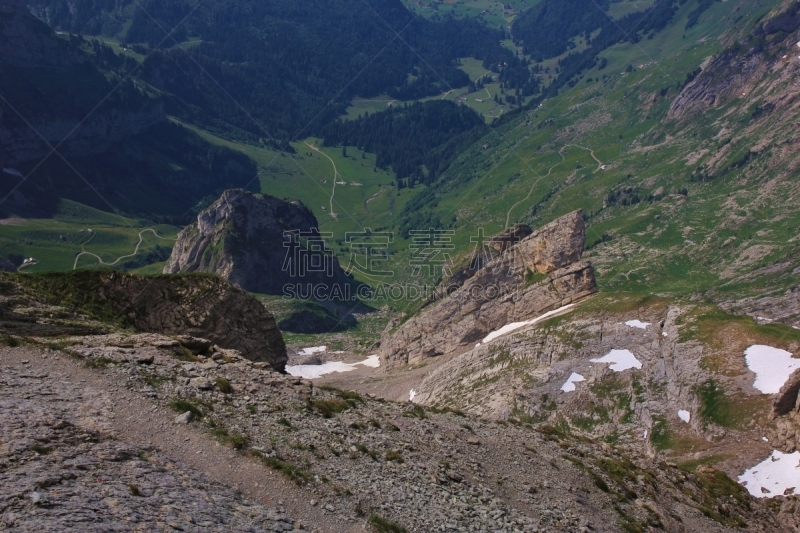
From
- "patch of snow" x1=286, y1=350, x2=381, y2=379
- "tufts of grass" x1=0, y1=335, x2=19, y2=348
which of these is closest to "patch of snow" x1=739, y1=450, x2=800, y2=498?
"tufts of grass" x1=0, y1=335, x2=19, y2=348

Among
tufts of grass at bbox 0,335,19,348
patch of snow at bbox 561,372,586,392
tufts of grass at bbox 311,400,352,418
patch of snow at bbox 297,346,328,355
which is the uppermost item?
patch of snow at bbox 297,346,328,355

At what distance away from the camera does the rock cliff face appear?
4341 inches

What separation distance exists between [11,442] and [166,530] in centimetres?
757

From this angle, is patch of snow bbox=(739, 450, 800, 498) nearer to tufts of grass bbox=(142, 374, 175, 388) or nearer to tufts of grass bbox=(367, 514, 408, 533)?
tufts of grass bbox=(367, 514, 408, 533)

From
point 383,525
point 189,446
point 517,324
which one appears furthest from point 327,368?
point 383,525

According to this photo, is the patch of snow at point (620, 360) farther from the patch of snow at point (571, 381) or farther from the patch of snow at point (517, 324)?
the patch of snow at point (517, 324)

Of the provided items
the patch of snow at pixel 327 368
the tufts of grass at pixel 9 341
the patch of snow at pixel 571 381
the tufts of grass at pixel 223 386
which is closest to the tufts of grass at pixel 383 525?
the tufts of grass at pixel 223 386

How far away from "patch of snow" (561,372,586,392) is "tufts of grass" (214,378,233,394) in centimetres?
5133

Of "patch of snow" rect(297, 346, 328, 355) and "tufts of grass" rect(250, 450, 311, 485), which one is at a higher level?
"patch of snow" rect(297, 346, 328, 355)

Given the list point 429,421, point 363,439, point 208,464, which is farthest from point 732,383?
point 208,464

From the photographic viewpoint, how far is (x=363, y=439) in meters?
37.1

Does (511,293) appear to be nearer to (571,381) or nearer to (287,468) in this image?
(571,381)

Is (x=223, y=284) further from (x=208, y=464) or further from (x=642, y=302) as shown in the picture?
(x=642, y=302)

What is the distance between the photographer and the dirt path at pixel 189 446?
28.8m
